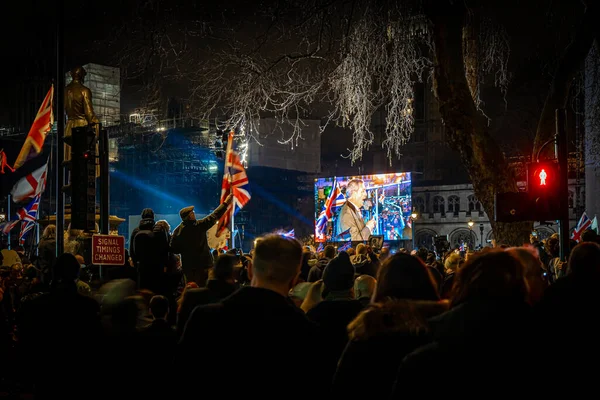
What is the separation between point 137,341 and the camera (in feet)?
16.4

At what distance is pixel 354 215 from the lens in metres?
57.3

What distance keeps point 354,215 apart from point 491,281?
178 ft

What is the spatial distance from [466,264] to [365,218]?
54.1 m

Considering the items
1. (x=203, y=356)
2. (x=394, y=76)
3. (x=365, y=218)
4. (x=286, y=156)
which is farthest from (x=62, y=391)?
(x=286, y=156)

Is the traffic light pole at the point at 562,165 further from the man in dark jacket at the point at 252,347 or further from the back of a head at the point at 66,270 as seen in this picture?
the man in dark jacket at the point at 252,347

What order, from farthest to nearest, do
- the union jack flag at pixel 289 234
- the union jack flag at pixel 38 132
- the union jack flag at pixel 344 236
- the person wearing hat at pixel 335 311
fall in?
the union jack flag at pixel 344 236 → the union jack flag at pixel 38 132 → the person wearing hat at pixel 335 311 → the union jack flag at pixel 289 234

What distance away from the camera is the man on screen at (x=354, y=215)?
5594cm

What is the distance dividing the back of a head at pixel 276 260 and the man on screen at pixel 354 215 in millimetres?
51679

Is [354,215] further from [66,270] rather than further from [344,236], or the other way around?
[66,270]

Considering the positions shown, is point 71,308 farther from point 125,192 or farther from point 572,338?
point 125,192

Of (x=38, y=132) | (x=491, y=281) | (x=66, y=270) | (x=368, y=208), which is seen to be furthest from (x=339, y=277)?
(x=368, y=208)

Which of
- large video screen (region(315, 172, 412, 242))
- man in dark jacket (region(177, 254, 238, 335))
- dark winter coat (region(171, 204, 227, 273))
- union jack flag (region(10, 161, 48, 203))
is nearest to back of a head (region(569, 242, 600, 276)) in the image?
man in dark jacket (region(177, 254, 238, 335))

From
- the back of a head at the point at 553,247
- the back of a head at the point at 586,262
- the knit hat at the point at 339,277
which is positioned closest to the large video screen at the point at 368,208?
the back of a head at the point at 553,247

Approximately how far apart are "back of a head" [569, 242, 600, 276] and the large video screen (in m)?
50.8
